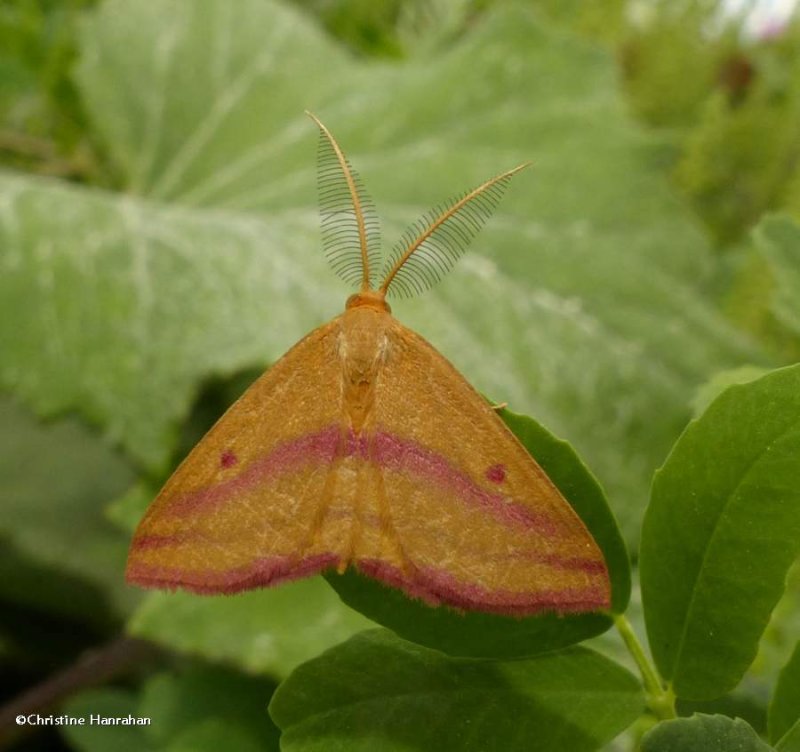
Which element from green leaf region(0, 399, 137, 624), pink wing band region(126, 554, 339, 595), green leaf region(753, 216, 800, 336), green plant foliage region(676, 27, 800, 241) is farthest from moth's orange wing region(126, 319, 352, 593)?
green plant foliage region(676, 27, 800, 241)

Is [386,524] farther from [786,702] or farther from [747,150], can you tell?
[747,150]

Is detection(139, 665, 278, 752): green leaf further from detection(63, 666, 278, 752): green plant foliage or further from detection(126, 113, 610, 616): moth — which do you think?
detection(126, 113, 610, 616): moth

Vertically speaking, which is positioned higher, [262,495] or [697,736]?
[697,736]

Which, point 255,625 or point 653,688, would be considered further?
point 255,625

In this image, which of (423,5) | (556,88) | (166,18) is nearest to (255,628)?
(556,88)

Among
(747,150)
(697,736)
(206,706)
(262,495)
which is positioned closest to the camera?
(697,736)

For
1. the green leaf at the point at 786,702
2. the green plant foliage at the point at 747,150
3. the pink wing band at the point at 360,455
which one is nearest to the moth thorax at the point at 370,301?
the pink wing band at the point at 360,455

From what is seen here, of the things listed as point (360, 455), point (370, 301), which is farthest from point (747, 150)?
point (360, 455)

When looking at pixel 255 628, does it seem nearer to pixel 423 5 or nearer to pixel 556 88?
pixel 556 88
